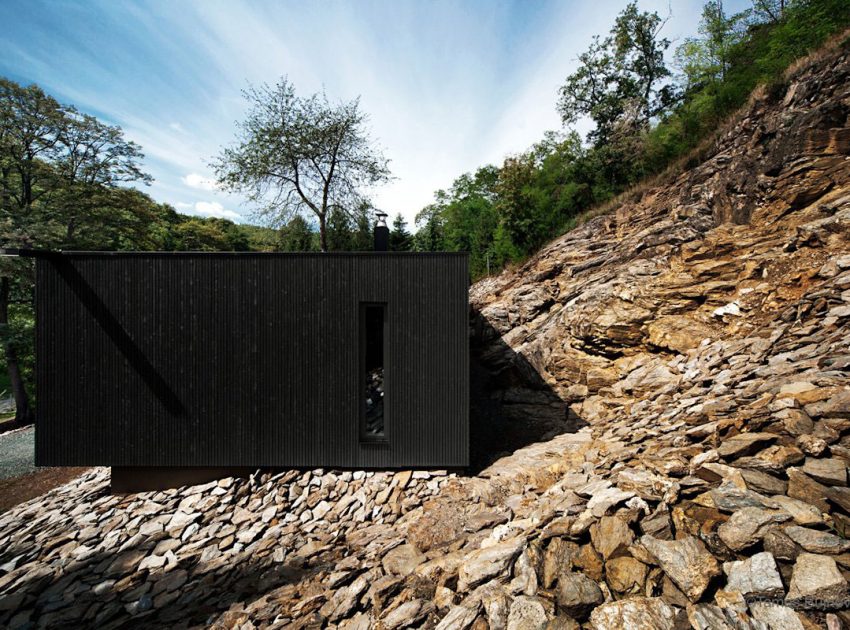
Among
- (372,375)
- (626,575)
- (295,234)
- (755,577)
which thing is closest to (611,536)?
(626,575)

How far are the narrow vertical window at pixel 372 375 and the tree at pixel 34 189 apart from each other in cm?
1378

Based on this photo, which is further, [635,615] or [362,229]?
[362,229]

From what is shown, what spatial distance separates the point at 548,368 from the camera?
8.42 m

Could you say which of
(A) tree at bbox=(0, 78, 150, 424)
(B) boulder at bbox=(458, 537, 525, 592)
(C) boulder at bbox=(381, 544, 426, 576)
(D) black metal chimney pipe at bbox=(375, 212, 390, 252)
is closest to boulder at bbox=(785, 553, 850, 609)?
(B) boulder at bbox=(458, 537, 525, 592)

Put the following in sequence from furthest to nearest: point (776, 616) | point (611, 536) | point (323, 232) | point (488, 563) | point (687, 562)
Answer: point (323, 232), point (488, 563), point (611, 536), point (687, 562), point (776, 616)

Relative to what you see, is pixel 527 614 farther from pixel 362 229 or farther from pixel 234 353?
pixel 362 229

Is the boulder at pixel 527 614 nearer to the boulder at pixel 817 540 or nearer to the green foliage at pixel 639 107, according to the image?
the boulder at pixel 817 540

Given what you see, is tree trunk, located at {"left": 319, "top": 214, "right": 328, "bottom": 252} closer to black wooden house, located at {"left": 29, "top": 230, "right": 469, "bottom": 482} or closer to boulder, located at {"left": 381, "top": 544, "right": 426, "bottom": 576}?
black wooden house, located at {"left": 29, "top": 230, "right": 469, "bottom": 482}

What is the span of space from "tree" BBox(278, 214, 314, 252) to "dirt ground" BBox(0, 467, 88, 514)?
1042 centimetres

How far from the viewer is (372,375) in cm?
863

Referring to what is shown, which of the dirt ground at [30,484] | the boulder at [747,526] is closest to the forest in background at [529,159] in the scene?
the dirt ground at [30,484]

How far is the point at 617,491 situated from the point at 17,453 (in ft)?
53.0

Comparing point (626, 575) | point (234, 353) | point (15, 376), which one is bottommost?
point (626, 575)

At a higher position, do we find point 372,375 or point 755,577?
point 372,375
